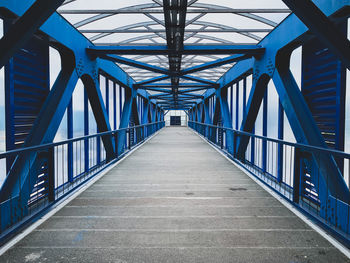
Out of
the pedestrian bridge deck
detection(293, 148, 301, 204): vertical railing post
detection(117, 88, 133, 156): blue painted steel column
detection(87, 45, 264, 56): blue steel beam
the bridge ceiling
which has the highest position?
the bridge ceiling

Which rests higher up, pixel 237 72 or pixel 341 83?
A: pixel 237 72

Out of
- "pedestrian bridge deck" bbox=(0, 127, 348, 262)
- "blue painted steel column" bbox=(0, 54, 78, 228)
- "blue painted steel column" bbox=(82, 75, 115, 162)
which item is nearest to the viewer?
"pedestrian bridge deck" bbox=(0, 127, 348, 262)

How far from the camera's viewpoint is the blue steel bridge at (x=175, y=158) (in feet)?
9.01

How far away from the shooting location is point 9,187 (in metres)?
4.26

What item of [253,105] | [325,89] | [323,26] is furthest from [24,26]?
[253,105]

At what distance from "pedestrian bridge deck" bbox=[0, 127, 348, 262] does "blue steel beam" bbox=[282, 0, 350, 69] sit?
2.19 meters

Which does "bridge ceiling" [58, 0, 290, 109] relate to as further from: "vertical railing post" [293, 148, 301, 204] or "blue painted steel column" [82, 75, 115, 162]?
"vertical railing post" [293, 148, 301, 204]

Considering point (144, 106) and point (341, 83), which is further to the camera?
point (144, 106)

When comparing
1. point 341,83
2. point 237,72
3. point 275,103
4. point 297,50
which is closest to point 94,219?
point 341,83

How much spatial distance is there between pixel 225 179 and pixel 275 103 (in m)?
3.49

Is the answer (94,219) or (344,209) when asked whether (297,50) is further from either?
(94,219)

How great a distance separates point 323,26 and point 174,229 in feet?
9.88

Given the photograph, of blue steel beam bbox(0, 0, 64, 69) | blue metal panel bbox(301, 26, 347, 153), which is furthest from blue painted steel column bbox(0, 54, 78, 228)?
blue metal panel bbox(301, 26, 347, 153)

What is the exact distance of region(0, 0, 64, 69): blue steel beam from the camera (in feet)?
8.54
